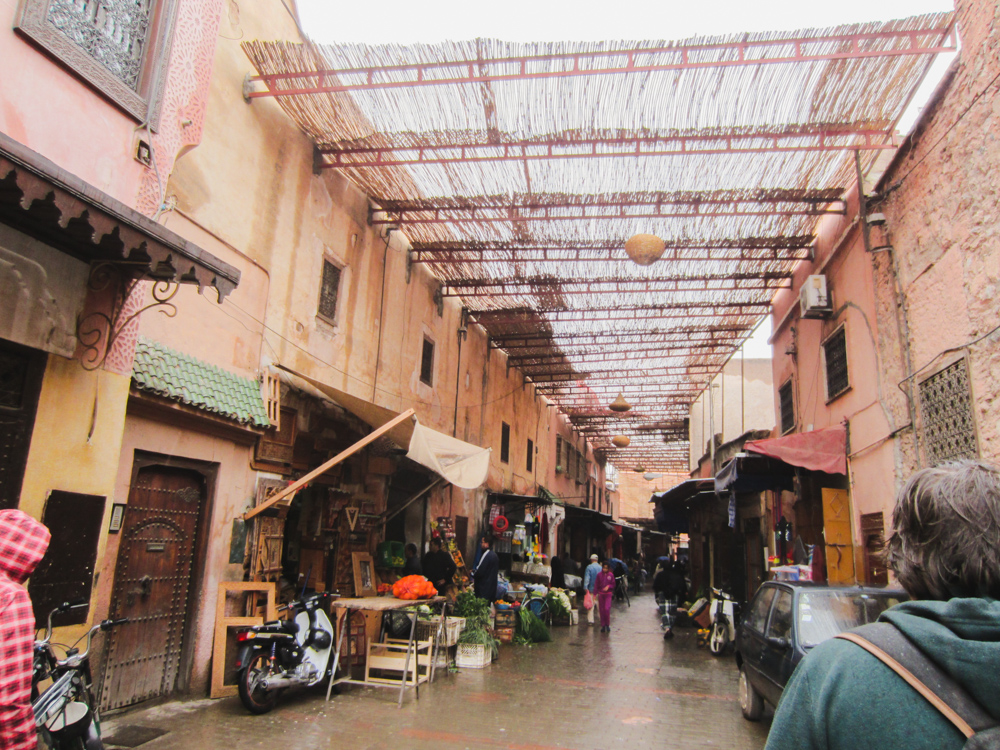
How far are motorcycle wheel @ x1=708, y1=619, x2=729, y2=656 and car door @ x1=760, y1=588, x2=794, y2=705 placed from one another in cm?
621

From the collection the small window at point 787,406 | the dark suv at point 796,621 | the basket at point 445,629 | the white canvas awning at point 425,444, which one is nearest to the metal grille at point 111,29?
the white canvas awning at point 425,444

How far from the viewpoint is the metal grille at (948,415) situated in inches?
263

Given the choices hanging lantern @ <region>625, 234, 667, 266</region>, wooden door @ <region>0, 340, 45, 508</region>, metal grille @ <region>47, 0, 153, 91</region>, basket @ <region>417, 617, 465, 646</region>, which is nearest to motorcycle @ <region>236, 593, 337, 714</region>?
basket @ <region>417, 617, 465, 646</region>

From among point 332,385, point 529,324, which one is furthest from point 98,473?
point 529,324

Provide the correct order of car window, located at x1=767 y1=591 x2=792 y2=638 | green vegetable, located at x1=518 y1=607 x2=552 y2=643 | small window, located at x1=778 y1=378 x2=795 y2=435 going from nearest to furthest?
car window, located at x1=767 y1=591 x2=792 y2=638 → green vegetable, located at x1=518 y1=607 x2=552 y2=643 → small window, located at x1=778 y1=378 x2=795 y2=435

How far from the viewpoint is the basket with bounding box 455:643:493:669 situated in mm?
9953

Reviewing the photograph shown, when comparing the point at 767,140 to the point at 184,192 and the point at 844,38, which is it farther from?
the point at 184,192

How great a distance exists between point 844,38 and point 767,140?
167 centimetres

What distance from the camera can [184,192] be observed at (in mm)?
7289

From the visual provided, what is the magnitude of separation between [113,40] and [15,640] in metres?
4.89

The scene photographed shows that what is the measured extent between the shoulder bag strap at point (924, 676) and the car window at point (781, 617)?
559 cm

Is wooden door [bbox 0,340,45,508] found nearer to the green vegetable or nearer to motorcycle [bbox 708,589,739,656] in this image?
the green vegetable

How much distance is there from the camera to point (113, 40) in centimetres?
558

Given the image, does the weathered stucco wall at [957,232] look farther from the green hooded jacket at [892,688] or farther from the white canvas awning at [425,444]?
the green hooded jacket at [892,688]
